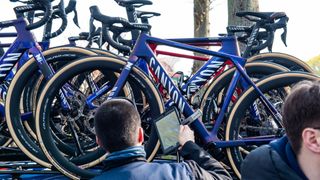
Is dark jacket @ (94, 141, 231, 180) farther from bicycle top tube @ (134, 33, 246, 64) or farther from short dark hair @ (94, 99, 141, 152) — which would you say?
bicycle top tube @ (134, 33, 246, 64)

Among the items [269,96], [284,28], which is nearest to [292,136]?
[269,96]

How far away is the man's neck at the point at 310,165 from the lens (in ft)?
4.96

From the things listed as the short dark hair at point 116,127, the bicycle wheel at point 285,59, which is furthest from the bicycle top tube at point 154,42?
the short dark hair at point 116,127

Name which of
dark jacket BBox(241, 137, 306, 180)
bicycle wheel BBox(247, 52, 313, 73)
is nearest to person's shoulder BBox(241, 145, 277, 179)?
dark jacket BBox(241, 137, 306, 180)

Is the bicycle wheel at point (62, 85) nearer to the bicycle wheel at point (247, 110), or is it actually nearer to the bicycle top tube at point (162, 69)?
the bicycle top tube at point (162, 69)

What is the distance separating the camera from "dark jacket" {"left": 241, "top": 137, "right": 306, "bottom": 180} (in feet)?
5.03

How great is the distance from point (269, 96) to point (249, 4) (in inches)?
117

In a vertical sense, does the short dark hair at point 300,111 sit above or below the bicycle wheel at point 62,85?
above

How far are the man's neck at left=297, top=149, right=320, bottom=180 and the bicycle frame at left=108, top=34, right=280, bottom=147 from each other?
170 cm

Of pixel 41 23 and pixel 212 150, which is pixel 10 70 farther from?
pixel 212 150

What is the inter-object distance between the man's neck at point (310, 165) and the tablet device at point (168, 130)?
4.05 feet

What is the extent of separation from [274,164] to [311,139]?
0.16 meters

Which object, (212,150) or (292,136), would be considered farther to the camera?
(212,150)

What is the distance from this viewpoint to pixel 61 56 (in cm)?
340
